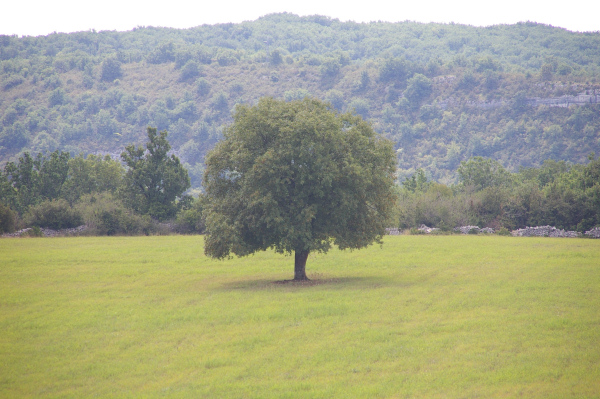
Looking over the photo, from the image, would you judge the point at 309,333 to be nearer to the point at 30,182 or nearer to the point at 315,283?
the point at 315,283

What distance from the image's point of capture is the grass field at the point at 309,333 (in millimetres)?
12703

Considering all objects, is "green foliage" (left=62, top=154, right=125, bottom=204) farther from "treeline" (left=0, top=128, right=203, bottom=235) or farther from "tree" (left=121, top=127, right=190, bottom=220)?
"tree" (left=121, top=127, right=190, bottom=220)

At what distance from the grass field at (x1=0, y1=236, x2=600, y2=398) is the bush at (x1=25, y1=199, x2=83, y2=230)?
3331cm

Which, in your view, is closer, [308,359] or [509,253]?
[308,359]

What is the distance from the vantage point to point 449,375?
1284 cm

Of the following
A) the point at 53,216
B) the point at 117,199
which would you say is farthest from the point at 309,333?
the point at 117,199

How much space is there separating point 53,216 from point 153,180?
40.6 ft

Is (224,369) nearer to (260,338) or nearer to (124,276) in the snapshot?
(260,338)

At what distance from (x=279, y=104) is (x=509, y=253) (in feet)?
68.4

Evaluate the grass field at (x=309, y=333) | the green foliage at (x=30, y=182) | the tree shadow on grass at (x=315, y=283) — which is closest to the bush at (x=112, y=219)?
the green foliage at (x=30, y=182)

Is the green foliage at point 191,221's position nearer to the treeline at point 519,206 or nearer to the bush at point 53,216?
the bush at point 53,216

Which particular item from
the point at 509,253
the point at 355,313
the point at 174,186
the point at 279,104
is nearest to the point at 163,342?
the point at 355,313

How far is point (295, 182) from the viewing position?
27125 mm

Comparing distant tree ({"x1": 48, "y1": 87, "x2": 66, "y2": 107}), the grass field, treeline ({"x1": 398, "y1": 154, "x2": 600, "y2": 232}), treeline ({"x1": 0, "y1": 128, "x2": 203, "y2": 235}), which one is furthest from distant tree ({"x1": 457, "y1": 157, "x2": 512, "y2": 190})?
distant tree ({"x1": 48, "y1": 87, "x2": 66, "y2": 107})
